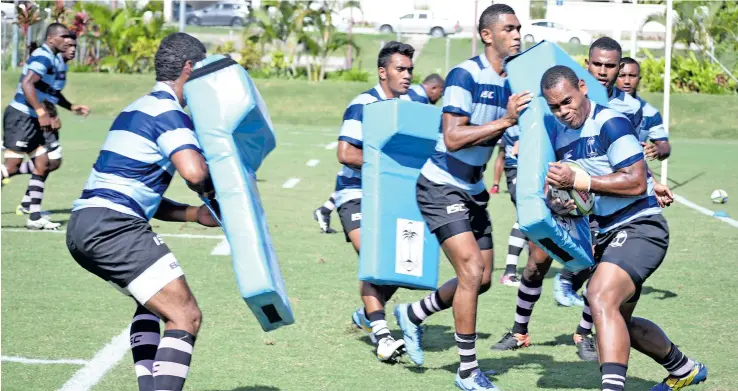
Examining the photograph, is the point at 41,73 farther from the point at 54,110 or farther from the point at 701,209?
the point at 701,209

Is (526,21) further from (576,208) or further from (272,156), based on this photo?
(576,208)

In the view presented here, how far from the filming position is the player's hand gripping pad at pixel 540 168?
6203 millimetres

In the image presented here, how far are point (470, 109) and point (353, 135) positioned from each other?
56.0 inches

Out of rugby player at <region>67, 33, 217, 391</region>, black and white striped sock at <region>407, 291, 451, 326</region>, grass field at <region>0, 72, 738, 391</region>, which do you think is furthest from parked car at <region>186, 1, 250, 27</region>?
rugby player at <region>67, 33, 217, 391</region>

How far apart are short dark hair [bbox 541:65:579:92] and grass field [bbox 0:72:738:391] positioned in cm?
207

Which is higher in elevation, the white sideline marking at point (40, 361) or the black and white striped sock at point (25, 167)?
the black and white striped sock at point (25, 167)

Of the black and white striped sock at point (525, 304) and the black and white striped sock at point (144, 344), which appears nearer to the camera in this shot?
the black and white striped sock at point (144, 344)

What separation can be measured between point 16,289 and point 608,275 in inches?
226

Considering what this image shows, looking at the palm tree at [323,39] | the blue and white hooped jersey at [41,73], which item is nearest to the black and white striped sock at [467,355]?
the blue and white hooped jersey at [41,73]

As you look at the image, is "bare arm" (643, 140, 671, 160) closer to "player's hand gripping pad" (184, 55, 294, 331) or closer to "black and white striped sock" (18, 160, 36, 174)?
"player's hand gripping pad" (184, 55, 294, 331)

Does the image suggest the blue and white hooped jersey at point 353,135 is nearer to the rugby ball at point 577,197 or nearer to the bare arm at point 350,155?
the bare arm at point 350,155

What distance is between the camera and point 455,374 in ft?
25.1

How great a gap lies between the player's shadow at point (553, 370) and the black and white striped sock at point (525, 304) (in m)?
0.26

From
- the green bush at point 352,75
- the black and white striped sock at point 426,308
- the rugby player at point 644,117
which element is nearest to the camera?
the black and white striped sock at point 426,308
